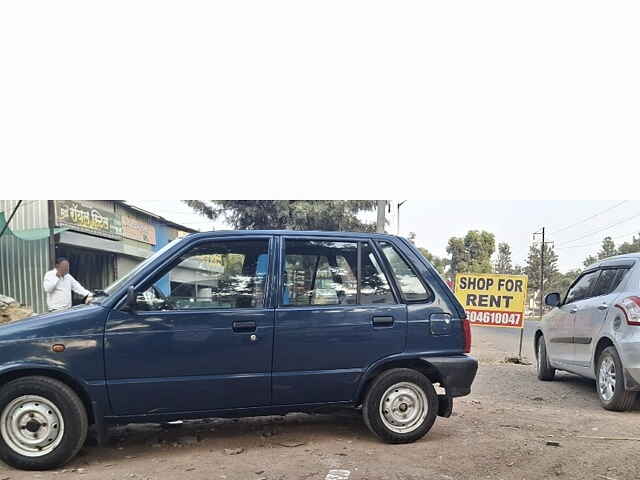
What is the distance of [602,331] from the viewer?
5777 millimetres

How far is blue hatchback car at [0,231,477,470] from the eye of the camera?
147 inches

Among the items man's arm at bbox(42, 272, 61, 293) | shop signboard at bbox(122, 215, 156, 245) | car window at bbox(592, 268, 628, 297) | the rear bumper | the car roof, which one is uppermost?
shop signboard at bbox(122, 215, 156, 245)

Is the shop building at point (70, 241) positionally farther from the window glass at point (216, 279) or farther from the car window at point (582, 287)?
the car window at point (582, 287)

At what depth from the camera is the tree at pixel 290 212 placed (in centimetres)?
1877

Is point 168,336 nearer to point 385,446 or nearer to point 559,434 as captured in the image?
point 385,446

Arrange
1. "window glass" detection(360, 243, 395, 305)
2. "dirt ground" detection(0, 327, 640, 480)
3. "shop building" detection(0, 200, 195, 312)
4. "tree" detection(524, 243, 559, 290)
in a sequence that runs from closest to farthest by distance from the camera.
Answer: "dirt ground" detection(0, 327, 640, 480)
"window glass" detection(360, 243, 395, 305)
"shop building" detection(0, 200, 195, 312)
"tree" detection(524, 243, 559, 290)

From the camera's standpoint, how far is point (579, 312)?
6.53 metres

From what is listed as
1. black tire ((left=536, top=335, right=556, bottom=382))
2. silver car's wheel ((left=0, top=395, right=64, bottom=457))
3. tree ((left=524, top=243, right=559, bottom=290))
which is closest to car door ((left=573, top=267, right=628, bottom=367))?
black tire ((left=536, top=335, right=556, bottom=382))

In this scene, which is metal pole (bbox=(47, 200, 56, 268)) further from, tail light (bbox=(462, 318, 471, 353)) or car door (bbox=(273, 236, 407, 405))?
tail light (bbox=(462, 318, 471, 353))

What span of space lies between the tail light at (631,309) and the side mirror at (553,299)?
1.95 m

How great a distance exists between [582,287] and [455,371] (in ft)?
11.8

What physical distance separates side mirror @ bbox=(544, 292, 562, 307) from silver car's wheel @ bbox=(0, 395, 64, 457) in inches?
251

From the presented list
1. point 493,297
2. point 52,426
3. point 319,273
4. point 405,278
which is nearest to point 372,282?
point 405,278

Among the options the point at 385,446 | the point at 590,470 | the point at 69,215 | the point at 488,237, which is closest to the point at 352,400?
the point at 385,446
